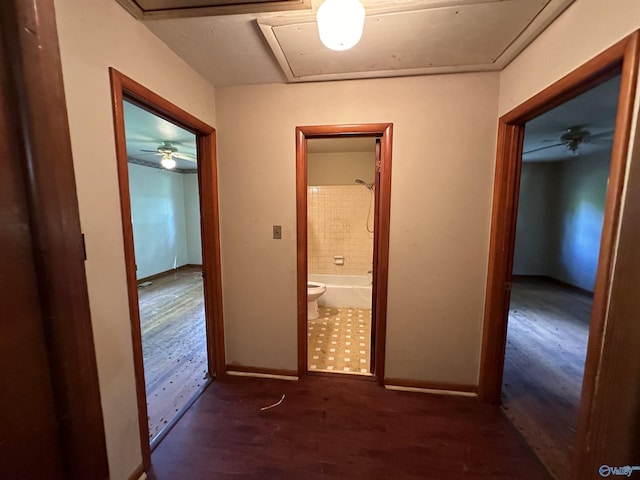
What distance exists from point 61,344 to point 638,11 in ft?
6.12

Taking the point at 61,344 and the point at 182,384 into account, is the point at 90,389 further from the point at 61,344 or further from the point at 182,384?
the point at 182,384

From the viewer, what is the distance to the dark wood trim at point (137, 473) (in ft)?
4.07

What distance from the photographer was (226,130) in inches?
75.0

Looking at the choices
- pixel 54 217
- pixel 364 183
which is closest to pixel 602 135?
pixel 364 183

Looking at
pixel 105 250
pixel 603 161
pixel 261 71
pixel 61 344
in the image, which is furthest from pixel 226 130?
pixel 603 161

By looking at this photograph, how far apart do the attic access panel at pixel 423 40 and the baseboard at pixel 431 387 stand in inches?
86.5

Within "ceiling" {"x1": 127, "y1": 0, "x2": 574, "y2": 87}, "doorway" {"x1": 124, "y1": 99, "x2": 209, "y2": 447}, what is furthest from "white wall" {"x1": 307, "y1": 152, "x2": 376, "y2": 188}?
"ceiling" {"x1": 127, "y1": 0, "x2": 574, "y2": 87}

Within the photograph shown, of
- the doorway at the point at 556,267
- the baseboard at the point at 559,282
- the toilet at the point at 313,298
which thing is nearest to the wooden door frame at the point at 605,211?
the doorway at the point at 556,267

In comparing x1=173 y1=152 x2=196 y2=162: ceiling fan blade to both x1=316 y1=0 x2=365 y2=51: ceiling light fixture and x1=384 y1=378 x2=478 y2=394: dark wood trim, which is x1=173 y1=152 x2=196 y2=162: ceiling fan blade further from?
x1=384 y1=378 x2=478 y2=394: dark wood trim

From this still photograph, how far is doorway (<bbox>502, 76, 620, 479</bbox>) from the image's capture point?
1.73 metres

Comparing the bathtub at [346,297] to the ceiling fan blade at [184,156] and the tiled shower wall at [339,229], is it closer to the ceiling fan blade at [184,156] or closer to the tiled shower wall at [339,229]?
the tiled shower wall at [339,229]

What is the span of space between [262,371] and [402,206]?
1.73 m

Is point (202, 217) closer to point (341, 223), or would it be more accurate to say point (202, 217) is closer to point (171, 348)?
point (171, 348)

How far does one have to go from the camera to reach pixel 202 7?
1.16 meters
